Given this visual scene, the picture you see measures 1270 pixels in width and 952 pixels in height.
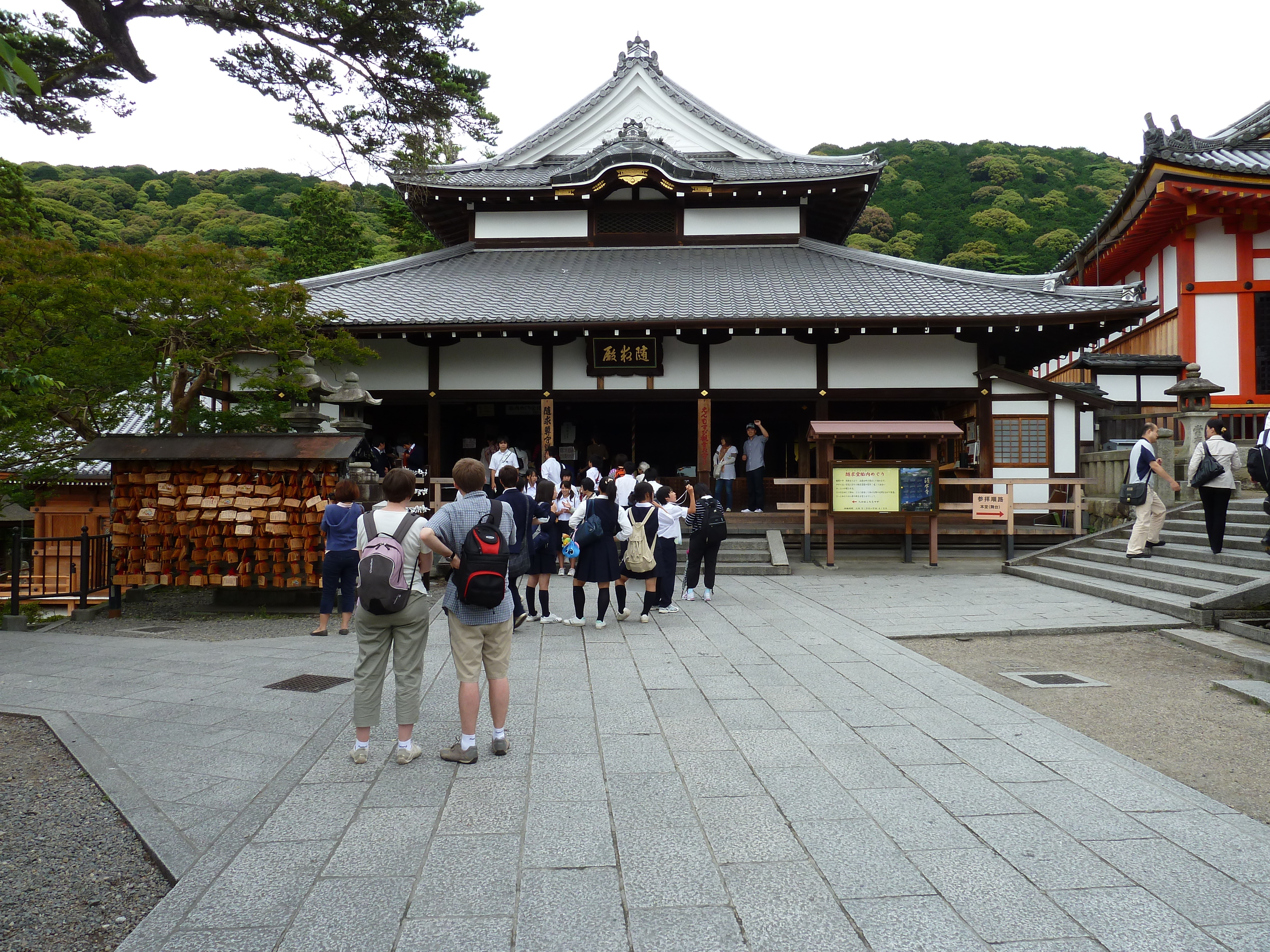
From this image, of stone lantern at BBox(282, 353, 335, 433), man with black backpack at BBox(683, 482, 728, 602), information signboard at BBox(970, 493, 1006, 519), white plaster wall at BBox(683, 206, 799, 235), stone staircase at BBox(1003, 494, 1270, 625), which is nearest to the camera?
stone staircase at BBox(1003, 494, 1270, 625)

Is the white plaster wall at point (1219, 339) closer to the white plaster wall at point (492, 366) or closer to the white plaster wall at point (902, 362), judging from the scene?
the white plaster wall at point (902, 362)

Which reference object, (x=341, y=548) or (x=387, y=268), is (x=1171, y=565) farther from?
(x=387, y=268)

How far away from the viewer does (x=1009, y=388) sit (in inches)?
569

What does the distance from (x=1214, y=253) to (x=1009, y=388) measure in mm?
5755

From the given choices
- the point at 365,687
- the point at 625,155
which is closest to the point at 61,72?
the point at 365,687

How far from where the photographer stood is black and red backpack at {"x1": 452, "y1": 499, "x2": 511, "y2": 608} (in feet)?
13.5

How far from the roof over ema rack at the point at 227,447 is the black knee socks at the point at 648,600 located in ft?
13.4

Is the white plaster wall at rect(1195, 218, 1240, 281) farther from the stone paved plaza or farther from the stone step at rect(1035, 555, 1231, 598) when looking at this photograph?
the stone paved plaza

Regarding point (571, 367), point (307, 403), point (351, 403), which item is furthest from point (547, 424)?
point (307, 403)

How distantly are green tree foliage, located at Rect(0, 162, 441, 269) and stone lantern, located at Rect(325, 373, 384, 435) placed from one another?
41.7ft

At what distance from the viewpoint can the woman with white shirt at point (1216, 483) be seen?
8.73 m

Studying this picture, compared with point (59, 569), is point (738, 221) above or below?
above

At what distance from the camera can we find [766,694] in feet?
18.4

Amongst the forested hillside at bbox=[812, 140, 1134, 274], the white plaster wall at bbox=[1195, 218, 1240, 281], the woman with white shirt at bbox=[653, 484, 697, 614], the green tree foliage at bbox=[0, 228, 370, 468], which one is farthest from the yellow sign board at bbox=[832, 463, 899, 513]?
the forested hillside at bbox=[812, 140, 1134, 274]
